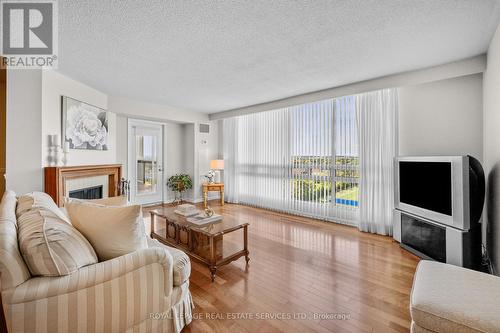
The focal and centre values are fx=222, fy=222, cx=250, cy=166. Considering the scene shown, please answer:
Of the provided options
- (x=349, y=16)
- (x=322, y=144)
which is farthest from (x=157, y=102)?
(x=349, y=16)

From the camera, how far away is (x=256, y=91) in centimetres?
393

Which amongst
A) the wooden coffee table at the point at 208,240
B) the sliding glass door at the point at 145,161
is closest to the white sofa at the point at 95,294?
the wooden coffee table at the point at 208,240

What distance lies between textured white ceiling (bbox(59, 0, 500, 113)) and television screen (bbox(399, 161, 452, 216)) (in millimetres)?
1283

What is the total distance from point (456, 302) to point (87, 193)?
4.56 m

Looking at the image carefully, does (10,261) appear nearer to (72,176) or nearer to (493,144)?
(72,176)

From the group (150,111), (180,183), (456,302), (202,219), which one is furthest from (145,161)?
(456,302)

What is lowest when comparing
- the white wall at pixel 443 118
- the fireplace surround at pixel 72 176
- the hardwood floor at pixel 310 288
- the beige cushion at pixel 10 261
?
the hardwood floor at pixel 310 288

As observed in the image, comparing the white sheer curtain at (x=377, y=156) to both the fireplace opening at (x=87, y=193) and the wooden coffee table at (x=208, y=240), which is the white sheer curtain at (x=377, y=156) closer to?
the wooden coffee table at (x=208, y=240)

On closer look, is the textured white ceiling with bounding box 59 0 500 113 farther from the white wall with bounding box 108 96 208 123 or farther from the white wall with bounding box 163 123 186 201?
the white wall with bounding box 163 123 186 201

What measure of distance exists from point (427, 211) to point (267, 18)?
8.75ft

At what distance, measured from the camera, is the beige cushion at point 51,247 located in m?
1.08

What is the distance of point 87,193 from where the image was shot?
3.69 meters

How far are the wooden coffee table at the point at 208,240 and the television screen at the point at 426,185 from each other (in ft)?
6.90

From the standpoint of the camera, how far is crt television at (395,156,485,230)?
214 cm
